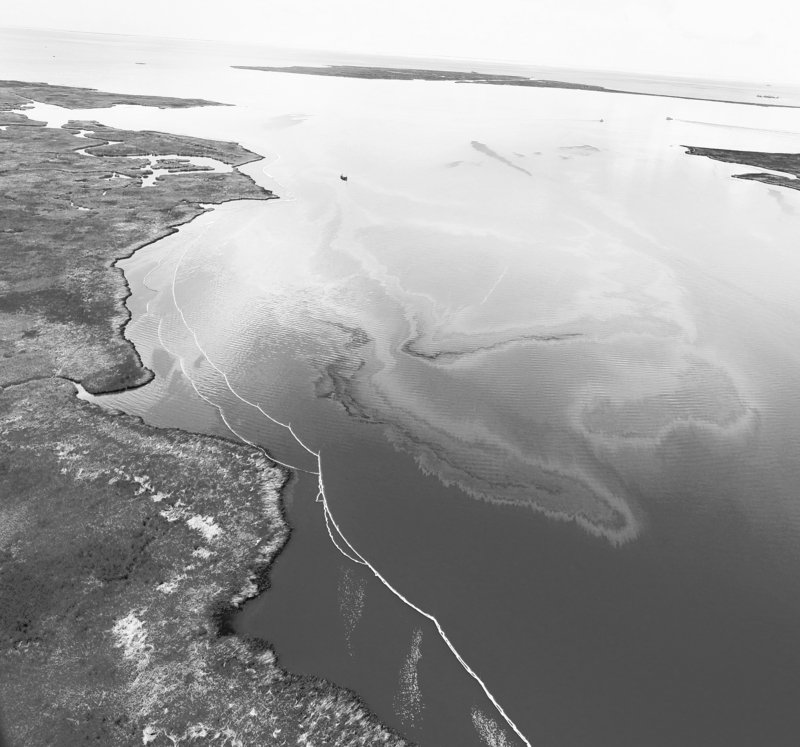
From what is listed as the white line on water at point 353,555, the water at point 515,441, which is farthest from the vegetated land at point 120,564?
the white line on water at point 353,555

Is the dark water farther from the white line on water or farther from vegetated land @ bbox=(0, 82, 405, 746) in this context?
vegetated land @ bbox=(0, 82, 405, 746)

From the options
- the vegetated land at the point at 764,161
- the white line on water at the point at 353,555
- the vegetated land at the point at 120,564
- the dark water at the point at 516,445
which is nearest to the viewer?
the vegetated land at the point at 120,564

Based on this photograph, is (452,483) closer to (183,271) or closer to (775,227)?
(183,271)

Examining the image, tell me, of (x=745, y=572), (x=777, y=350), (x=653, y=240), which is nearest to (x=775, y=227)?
(x=653, y=240)

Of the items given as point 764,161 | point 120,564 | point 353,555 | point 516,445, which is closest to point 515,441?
point 516,445

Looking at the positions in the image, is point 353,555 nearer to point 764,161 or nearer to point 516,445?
point 516,445

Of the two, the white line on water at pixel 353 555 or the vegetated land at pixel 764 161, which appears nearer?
the white line on water at pixel 353 555

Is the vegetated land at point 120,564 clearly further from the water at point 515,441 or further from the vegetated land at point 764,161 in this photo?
the vegetated land at point 764,161

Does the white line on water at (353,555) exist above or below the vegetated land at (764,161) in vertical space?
below
